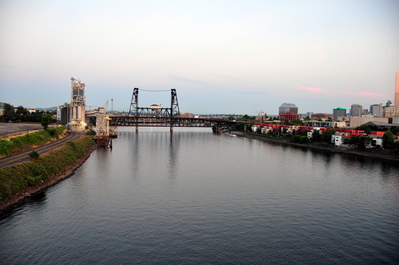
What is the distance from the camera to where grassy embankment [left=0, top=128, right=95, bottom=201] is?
819 centimetres

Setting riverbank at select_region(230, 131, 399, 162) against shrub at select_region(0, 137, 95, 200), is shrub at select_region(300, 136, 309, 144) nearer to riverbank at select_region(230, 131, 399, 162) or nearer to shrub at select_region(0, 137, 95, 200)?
riverbank at select_region(230, 131, 399, 162)

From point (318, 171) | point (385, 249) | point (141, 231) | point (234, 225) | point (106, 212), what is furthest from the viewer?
point (318, 171)

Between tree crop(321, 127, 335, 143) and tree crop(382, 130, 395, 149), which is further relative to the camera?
tree crop(321, 127, 335, 143)

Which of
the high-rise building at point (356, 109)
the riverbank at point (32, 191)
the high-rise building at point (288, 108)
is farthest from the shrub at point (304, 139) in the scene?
the high-rise building at point (356, 109)

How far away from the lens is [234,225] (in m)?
7.11

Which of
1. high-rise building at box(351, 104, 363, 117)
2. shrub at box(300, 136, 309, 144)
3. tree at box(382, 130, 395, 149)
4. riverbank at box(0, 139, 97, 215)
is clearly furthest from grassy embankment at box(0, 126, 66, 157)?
high-rise building at box(351, 104, 363, 117)

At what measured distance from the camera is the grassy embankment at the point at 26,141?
11.3 metres

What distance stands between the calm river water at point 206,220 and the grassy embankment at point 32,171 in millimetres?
630

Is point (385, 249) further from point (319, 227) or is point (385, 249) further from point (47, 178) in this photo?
point (47, 178)

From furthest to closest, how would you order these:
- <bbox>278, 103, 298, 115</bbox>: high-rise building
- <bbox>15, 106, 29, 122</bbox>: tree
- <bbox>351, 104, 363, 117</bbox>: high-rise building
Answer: <bbox>278, 103, 298, 115</bbox>: high-rise building < <bbox>351, 104, 363, 117</bbox>: high-rise building < <bbox>15, 106, 29, 122</bbox>: tree

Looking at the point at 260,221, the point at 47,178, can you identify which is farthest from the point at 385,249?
the point at 47,178

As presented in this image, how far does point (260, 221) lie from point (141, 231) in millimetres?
2858

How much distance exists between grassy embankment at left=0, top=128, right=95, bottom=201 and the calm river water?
63cm

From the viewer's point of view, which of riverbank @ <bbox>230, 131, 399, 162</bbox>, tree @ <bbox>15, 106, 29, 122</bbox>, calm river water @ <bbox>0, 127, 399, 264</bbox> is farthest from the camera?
tree @ <bbox>15, 106, 29, 122</bbox>
